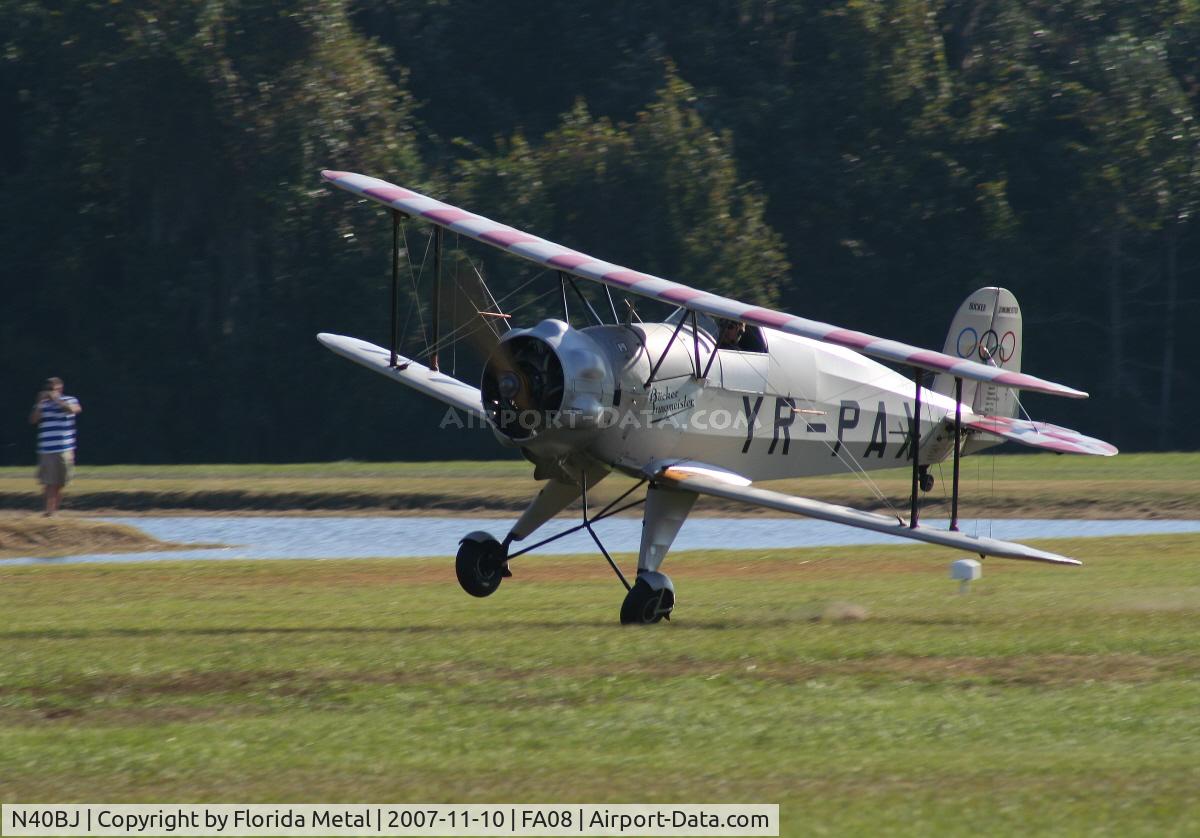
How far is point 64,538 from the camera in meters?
22.4

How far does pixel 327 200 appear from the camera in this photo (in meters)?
43.4

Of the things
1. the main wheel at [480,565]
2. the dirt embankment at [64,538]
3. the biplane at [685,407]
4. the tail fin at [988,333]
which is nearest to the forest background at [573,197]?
the dirt embankment at [64,538]

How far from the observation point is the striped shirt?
2461 cm

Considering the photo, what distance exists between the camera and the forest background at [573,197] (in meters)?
42.6

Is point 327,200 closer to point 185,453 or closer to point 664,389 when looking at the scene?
point 185,453

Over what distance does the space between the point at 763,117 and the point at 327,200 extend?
41.6 feet

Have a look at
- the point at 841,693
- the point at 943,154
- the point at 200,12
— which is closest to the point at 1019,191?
the point at 943,154

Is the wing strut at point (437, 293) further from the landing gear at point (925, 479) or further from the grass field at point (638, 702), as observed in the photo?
the landing gear at point (925, 479)

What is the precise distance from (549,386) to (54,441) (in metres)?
12.5

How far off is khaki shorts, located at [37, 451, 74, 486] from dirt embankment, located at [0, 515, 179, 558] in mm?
1724

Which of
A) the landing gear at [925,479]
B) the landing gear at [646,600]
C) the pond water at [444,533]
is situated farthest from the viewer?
the pond water at [444,533]

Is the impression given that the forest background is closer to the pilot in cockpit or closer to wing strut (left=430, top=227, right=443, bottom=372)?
wing strut (left=430, top=227, right=443, bottom=372)

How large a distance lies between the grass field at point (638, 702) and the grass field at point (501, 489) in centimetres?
1088

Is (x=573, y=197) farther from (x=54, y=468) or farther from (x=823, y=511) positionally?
(x=823, y=511)
